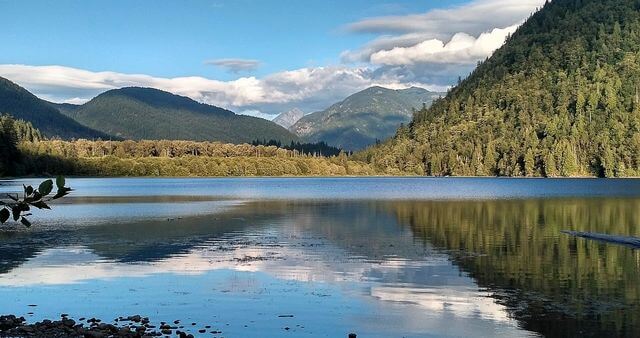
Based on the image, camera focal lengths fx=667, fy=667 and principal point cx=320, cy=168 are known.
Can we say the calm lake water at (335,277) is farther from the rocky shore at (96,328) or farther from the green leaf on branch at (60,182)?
the green leaf on branch at (60,182)

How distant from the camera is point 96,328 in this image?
25.2m

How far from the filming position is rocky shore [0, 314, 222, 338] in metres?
24.3

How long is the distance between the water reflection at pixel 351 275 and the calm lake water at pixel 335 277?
0.36ft

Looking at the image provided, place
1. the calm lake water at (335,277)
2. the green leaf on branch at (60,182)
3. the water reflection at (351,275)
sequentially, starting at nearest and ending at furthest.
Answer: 1. the green leaf on branch at (60,182)
2. the calm lake water at (335,277)
3. the water reflection at (351,275)

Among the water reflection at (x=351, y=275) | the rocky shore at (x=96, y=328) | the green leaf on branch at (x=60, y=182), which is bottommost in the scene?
the water reflection at (x=351, y=275)

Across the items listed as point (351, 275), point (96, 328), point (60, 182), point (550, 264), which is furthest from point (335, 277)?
point (60, 182)

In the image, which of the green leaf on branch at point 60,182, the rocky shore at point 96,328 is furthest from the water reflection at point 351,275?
the green leaf on branch at point 60,182

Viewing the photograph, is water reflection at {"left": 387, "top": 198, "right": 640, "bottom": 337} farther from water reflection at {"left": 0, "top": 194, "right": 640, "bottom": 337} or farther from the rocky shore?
the rocky shore

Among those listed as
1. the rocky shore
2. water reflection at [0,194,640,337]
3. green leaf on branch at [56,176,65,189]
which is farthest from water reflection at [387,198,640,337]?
green leaf on branch at [56,176,65,189]

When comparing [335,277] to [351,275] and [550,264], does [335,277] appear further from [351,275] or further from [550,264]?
[550,264]

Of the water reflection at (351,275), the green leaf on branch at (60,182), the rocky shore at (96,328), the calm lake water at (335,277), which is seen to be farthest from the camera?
the water reflection at (351,275)

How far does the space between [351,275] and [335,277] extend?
124 centimetres

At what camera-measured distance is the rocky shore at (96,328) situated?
79.8 ft

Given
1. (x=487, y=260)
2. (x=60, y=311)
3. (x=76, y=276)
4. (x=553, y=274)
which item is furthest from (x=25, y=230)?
(x=553, y=274)
